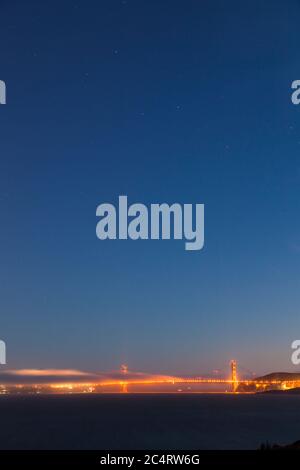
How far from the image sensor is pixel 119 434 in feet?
165

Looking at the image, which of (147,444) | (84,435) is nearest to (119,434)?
(84,435)

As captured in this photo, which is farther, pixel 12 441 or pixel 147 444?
pixel 12 441

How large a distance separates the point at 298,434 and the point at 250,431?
7050 millimetres
